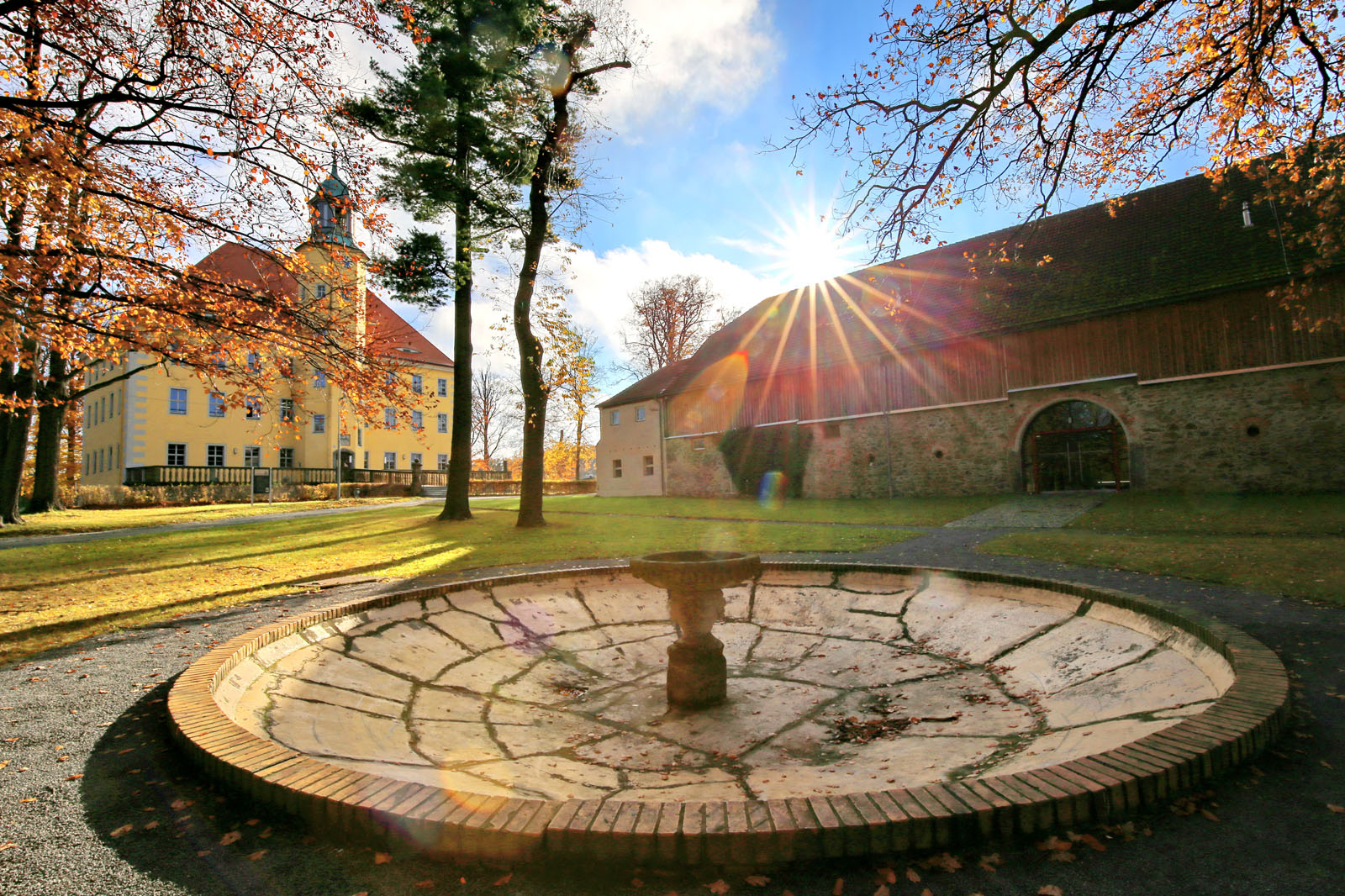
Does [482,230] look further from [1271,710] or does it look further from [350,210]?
[1271,710]

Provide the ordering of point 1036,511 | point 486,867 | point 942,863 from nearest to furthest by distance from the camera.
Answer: point 942,863 → point 486,867 → point 1036,511

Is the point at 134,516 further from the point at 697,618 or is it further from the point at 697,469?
the point at 697,618

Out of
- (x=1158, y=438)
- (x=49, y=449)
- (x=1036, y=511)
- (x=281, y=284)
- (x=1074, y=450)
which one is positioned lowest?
(x=1036, y=511)

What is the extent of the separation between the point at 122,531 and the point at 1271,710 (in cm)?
2236

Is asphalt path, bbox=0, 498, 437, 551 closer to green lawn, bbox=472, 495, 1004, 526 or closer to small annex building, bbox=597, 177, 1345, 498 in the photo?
green lawn, bbox=472, 495, 1004, 526

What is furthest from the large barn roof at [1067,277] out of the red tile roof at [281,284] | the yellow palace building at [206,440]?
the yellow palace building at [206,440]

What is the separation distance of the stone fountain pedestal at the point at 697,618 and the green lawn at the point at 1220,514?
43.7 feet

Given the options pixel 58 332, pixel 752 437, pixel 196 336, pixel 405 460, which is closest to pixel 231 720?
pixel 196 336

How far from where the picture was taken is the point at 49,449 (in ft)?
70.9

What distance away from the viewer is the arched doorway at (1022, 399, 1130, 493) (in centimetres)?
2130

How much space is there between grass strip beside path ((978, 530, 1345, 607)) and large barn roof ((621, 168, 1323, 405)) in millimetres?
6567

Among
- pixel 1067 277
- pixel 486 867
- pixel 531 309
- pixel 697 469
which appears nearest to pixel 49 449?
pixel 531 309

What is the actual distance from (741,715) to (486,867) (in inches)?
126

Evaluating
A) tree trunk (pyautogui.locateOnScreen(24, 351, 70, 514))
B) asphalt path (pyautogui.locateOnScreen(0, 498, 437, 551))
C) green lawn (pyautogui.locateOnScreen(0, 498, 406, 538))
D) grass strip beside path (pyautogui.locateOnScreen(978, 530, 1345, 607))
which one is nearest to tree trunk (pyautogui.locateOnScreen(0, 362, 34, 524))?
green lawn (pyautogui.locateOnScreen(0, 498, 406, 538))
